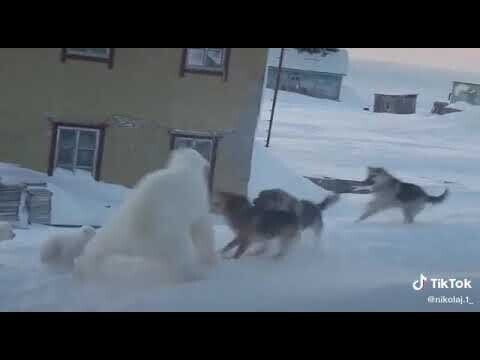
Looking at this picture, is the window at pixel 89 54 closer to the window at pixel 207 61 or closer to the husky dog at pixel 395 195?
the window at pixel 207 61

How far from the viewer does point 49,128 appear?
321cm

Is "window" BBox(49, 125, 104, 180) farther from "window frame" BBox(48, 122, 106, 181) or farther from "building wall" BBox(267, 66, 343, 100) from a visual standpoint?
"building wall" BBox(267, 66, 343, 100)

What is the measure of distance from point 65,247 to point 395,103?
1.59 meters

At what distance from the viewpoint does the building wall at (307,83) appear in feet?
10.7

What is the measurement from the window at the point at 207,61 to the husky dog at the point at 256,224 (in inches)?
21.4

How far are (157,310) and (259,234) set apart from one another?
1.80 feet

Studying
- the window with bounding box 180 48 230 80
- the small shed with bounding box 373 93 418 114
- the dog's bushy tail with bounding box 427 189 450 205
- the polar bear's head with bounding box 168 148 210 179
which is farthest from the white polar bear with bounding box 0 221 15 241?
the dog's bushy tail with bounding box 427 189 450 205

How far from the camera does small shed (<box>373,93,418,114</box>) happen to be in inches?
130

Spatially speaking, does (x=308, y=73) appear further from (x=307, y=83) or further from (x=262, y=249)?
(x=262, y=249)

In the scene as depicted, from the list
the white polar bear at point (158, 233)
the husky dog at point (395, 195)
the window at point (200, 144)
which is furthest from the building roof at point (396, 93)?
the white polar bear at point (158, 233)

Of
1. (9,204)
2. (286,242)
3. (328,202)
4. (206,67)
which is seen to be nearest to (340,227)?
(328,202)
